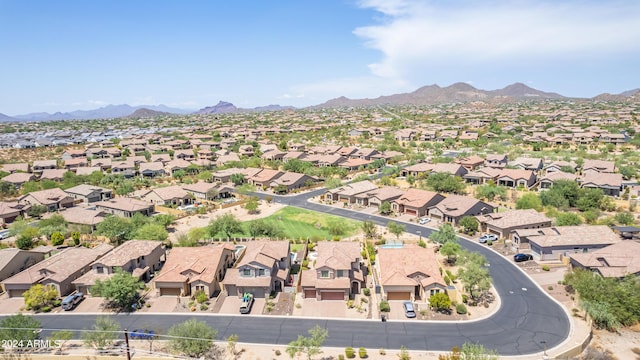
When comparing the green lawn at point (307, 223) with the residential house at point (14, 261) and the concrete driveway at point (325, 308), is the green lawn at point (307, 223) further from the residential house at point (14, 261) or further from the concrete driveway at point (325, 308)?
Answer: the residential house at point (14, 261)

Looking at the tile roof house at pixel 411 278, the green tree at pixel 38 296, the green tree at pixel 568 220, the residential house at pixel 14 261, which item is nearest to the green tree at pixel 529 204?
the green tree at pixel 568 220

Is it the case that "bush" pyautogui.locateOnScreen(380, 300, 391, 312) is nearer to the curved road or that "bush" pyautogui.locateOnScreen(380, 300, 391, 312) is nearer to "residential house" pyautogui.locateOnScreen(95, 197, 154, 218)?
the curved road

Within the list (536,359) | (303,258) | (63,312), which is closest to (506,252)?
(536,359)

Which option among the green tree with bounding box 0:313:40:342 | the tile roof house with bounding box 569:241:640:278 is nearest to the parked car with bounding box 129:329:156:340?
the green tree with bounding box 0:313:40:342

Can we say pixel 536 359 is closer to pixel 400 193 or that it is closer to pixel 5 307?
pixel 400 193

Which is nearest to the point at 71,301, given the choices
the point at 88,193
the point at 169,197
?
the point at 169,197

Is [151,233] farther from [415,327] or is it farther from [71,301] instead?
[415,327]

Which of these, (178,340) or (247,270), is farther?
(247,270)
